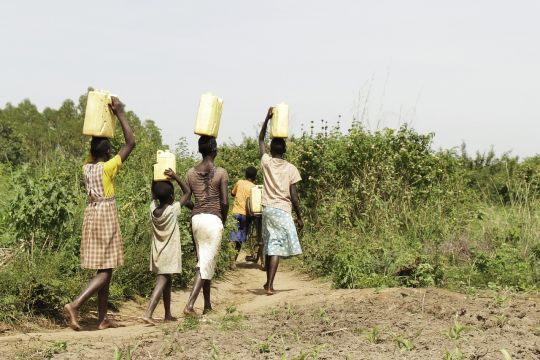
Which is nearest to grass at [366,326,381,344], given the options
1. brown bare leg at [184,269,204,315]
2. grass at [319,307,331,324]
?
grass at [319,307,331,324]

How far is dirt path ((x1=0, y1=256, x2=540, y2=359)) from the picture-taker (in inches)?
178

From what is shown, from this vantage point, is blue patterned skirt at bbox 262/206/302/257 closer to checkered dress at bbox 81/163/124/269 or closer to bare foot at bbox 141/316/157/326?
bare foot at bbox 141/316/157/326

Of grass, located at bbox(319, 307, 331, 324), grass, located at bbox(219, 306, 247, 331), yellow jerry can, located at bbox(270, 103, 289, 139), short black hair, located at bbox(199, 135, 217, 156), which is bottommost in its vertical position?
grass, located at bbox(219, 306, 247, 331)

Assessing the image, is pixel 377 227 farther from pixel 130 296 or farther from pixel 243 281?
pixel 130 296

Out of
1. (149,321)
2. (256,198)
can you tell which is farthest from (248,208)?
(149,321)

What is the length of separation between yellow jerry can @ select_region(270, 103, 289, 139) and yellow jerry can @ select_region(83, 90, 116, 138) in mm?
2365

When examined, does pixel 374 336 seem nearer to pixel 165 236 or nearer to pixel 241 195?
pixel 165 236

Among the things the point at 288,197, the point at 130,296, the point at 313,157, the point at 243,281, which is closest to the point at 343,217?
the point at 313,157

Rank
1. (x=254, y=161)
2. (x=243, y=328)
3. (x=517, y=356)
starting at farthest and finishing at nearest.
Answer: (x=254, y=161) → (x=243, y=328) → (x=517, y=356)

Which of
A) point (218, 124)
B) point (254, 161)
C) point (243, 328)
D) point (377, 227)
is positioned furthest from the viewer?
point (254, 161)

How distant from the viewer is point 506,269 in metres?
7.93

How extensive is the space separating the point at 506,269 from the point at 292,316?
10.6 feet

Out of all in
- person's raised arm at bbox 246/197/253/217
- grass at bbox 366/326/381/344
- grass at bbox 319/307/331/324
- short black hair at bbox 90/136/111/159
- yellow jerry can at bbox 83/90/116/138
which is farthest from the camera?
person's raised arm at bbox 246/197/253/217

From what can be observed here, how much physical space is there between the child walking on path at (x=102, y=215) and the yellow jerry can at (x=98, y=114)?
7 cm
